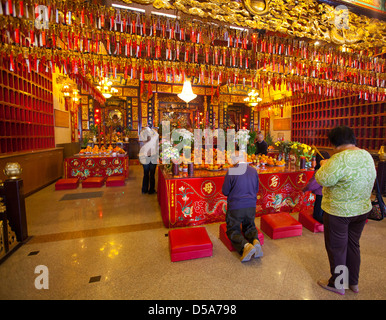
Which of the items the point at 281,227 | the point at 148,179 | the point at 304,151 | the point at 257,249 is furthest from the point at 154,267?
the point at 304,151

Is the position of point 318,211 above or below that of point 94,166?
below

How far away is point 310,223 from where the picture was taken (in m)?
3.04

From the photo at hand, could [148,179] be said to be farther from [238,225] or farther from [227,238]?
[238,225]

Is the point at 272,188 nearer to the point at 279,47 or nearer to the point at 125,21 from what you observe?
the point at 279,47

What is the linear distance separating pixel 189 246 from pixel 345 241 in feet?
4.90

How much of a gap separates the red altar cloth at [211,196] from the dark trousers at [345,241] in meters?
1.71

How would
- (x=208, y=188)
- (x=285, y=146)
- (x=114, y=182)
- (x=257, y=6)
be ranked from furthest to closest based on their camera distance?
(x=114, y=182) < (x=285, y=146) < (x=257, y=6) < (x=208, y=188)

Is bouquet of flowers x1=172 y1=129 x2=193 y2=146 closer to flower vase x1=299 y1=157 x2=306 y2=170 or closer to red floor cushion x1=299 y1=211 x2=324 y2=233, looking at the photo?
flower vase x1=299 y1=157 x2=306 y2=170

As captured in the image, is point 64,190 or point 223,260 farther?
point 64,190

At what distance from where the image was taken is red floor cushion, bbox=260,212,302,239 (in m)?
2.78

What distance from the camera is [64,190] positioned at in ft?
17.2

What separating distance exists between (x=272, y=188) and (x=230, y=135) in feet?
4.79

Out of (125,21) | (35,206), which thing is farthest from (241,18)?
(35,206)

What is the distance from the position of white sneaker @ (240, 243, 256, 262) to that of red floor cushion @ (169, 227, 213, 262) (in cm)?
38
